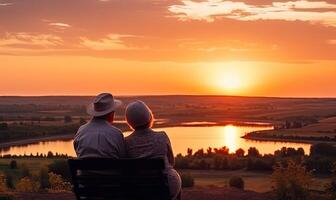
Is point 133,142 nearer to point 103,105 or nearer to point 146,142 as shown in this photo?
point 146,142

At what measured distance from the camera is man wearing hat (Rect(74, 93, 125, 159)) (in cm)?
461

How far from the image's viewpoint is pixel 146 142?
15.1 feet

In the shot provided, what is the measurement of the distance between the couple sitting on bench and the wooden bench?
0.38ft

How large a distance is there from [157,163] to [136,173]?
0.19 m

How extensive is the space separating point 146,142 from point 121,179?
41cm

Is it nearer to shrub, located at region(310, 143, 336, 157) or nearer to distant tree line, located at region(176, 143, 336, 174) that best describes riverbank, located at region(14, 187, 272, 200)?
distant tree line, located at region(176, 143, 336, 174)

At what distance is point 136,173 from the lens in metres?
4.30

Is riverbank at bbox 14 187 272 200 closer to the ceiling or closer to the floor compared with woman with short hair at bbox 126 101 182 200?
closer to the floor

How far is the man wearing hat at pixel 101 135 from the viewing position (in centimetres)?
461

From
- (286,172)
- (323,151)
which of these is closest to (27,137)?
(323,151)

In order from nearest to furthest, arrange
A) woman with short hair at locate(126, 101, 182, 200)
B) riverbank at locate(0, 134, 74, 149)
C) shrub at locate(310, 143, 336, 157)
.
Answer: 1. woman with short hair at locate(126, 101, 182, 200)
2. shrub at locate(310, 143, 336, 157)
3. riverbank at locate(0, 134, 74, 149)

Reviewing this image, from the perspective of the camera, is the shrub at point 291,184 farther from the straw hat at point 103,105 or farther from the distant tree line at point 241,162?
the distant tree line at point 241,162

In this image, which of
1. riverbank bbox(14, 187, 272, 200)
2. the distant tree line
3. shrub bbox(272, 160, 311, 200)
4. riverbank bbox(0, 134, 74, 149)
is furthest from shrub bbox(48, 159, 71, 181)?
riverbank bbox(0, 134, 74, 149)

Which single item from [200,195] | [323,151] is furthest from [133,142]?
[323,151]
